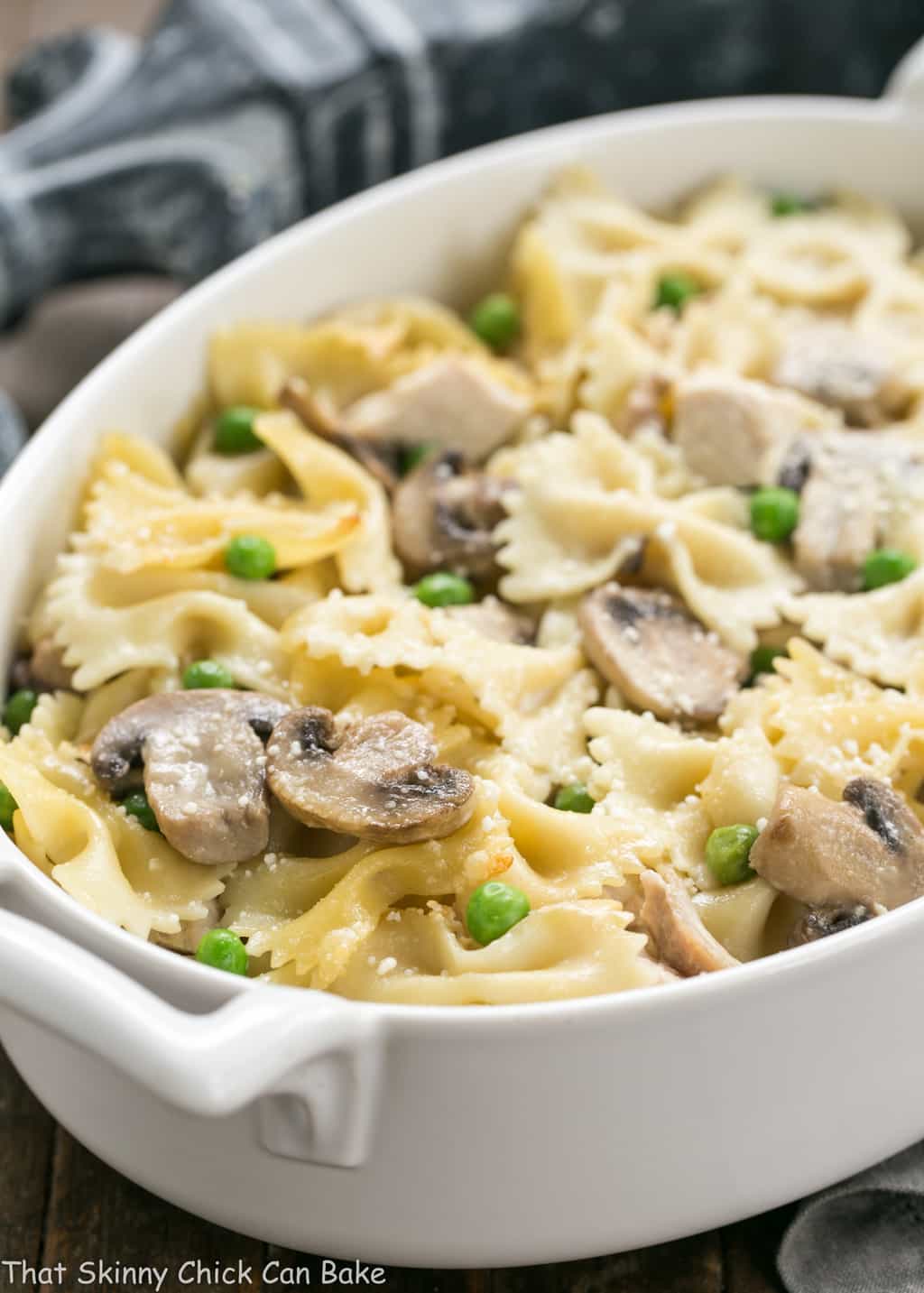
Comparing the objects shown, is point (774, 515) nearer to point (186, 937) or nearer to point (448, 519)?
point (448, 519)

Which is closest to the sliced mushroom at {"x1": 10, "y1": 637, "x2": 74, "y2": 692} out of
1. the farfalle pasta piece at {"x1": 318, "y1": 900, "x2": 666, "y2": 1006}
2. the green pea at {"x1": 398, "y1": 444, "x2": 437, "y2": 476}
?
the farfalle pasta piece at {"x1": 318, "y1": 900, "x2": 666, "y2": 1006}

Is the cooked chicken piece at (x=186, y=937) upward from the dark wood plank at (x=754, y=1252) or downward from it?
upward

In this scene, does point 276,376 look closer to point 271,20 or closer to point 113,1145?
point 271,20

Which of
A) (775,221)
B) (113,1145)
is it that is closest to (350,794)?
(113,1145)

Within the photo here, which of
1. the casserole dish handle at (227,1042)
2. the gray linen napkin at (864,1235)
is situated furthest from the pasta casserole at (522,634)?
the gray linen napkin at (864,1235)

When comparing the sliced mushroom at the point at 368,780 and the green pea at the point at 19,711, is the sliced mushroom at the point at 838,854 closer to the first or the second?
the sliced mushroom at the point at 368,780

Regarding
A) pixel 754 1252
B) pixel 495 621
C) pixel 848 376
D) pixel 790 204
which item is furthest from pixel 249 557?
pixel 790 204
